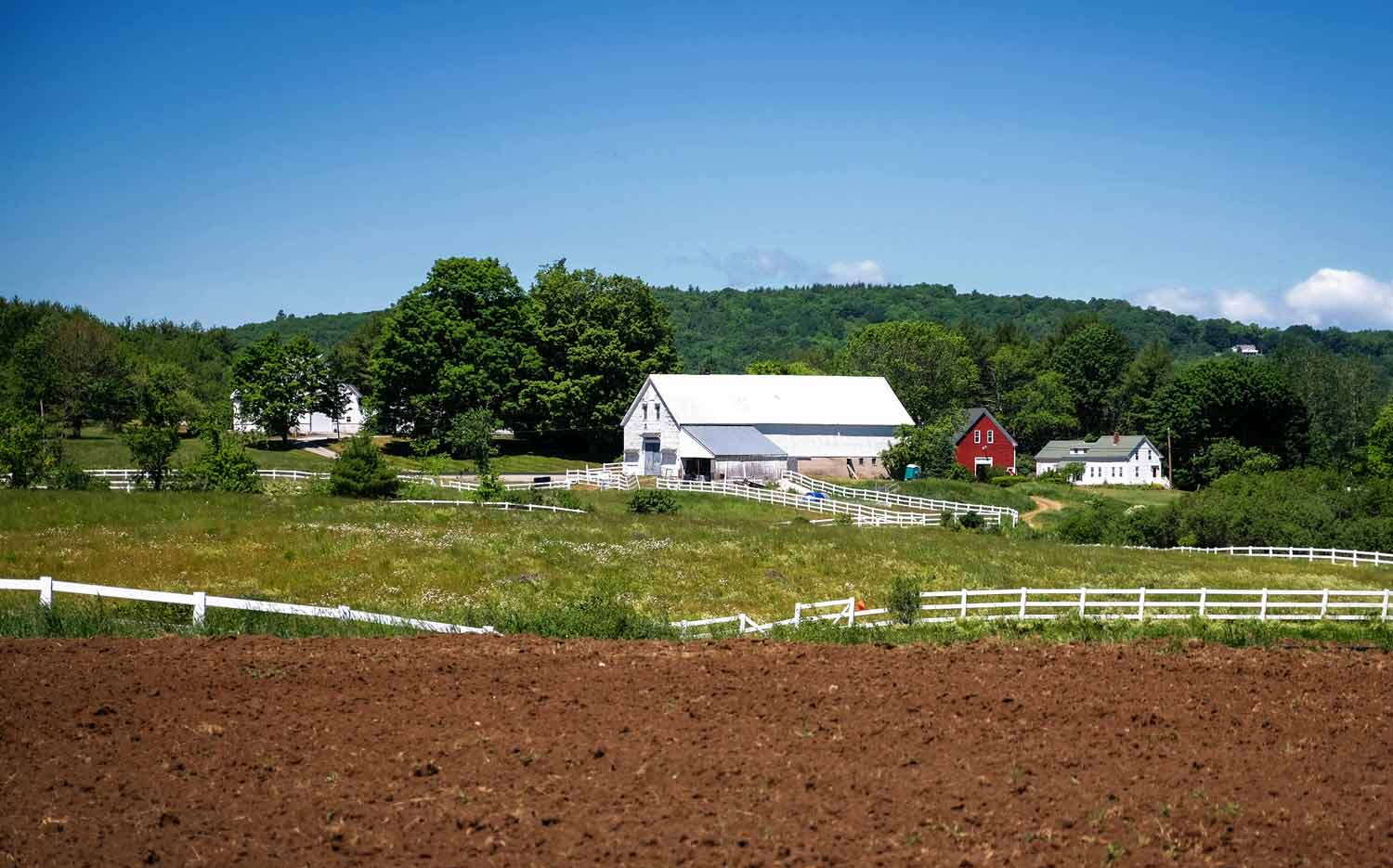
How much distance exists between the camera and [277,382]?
3501 inches

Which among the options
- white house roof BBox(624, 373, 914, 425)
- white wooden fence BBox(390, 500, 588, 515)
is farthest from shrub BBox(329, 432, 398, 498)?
white house roof BBox(624, 373, 914, 425)

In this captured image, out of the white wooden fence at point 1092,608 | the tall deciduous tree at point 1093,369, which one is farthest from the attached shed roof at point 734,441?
the tall deciduous tree at point 1093,369

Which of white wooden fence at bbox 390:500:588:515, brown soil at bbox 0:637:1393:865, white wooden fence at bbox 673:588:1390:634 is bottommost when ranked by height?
white wooden fence at bbox 673:588:1390:634

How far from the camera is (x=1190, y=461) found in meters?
98.4

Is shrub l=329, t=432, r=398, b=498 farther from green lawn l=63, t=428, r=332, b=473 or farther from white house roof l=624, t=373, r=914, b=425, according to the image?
white house roof l=624, t=373, r=914, b=425

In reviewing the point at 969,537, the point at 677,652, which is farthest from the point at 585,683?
the point at 969,537

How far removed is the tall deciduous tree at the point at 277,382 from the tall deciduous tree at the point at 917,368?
1751 inches

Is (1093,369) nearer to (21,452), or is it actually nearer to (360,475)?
(360,475)

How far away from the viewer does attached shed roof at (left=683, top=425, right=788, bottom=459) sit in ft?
241

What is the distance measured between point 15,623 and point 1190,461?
93220mm

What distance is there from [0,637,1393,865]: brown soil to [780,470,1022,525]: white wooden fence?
40.5m

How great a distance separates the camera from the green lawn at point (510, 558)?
31188mm

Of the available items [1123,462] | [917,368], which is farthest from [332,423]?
[1123,462]

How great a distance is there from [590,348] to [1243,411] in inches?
1977
